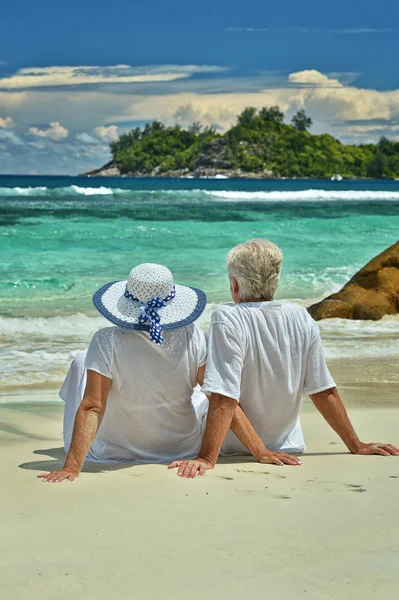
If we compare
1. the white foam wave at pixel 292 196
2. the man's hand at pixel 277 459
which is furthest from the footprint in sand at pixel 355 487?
the white foam wave at pixel 292 196

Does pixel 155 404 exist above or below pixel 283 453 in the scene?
above

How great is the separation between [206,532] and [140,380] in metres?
0.97

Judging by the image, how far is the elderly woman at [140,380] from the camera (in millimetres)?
3561

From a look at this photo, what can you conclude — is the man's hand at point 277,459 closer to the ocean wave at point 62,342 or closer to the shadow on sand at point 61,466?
the shadow on sand at point 61,466

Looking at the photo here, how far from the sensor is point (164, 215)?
30016 millimetres

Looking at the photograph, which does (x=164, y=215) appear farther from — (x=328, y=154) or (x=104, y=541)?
(x=328, y=154)

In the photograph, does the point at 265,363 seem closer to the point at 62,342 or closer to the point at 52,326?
the point at 62,342

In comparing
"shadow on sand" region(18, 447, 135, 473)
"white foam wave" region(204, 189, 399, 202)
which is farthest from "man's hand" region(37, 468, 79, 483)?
"white foam wave" region(204, 189, 399, 202)

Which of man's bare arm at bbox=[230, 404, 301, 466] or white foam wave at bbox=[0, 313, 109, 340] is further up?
man's bare arm at bbox=[230, 404, 301, 466]

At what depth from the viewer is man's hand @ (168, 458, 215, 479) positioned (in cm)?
350

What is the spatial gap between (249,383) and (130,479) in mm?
681

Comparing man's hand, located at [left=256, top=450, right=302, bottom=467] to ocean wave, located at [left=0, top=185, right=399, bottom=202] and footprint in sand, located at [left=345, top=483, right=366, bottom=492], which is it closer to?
footprint in sand, located at [left=345, top=483, right=366, bottom=492]

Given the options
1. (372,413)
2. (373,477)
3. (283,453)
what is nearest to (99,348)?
(283,453)

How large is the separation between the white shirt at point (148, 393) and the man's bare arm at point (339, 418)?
555mm
